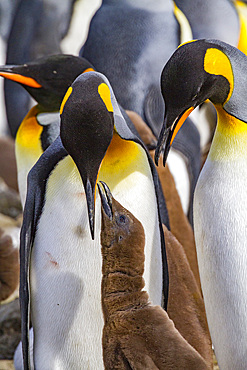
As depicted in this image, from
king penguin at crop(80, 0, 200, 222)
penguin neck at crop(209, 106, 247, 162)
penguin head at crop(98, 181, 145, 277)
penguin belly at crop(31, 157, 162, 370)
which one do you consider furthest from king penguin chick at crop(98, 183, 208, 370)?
king penguin at crop(80, 0, 200, 222)

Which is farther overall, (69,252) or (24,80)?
(24,80)

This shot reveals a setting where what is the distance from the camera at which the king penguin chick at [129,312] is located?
1.73 metres

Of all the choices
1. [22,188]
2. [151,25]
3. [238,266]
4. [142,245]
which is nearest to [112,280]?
[142,245]

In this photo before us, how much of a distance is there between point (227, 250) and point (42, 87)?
1169 millimetres

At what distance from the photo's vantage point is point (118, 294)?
1803mm

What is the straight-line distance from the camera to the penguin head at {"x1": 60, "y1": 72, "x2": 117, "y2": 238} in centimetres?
170

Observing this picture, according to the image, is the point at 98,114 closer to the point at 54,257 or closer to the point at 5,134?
the point at 54,257

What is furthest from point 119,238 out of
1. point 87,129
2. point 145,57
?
point 145,57

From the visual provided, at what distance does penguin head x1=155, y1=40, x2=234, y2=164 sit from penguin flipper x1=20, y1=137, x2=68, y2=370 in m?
0.38

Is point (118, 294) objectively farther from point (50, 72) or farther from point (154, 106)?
point (154, 106)

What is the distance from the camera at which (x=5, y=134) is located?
17.9ft

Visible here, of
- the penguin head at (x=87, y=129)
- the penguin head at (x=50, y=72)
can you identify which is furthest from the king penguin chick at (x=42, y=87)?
the penguin head at (x=87, y=129)

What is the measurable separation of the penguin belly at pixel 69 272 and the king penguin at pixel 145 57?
146cm

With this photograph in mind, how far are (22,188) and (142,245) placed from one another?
3.39ft
